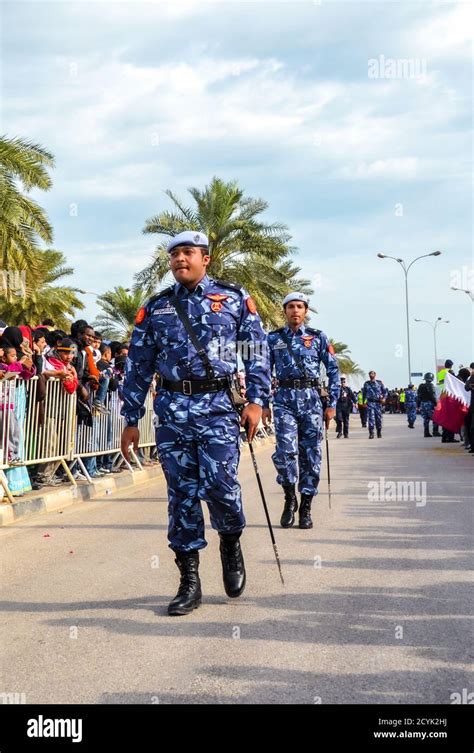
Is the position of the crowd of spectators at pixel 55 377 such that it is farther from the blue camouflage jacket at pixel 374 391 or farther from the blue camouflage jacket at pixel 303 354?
the blue camouflage jacket at pixel 374 391

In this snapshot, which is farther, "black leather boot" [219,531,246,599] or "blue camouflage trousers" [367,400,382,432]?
"blue camouflage trousers" [367,400,382,432]

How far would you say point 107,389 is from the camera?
1245 centimetres

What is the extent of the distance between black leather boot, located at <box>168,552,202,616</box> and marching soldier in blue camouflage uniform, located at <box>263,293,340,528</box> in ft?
9.74

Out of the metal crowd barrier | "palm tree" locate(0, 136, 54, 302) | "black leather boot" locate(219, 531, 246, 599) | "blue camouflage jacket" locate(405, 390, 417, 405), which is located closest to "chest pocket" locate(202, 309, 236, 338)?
"black leather boot" locate(219, 531, 246, 599)

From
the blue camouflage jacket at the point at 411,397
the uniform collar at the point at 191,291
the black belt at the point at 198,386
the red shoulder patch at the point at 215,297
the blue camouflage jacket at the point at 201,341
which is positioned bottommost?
the blue camouflage jacket at the point at 411,397

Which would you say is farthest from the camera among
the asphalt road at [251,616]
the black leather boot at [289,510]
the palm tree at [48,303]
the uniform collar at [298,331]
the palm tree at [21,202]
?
the palm tree at [48,303]

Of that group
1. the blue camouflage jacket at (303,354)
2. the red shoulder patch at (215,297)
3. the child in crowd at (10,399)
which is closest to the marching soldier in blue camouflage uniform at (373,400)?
the child in crowd at (10,399)

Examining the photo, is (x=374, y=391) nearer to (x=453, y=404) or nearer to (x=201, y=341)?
(x=453, y=404)

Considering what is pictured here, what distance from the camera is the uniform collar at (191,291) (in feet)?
16.4

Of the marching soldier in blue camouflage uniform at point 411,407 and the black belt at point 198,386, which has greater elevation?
the black belt at point 198,386

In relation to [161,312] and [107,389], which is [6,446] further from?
[161,312]

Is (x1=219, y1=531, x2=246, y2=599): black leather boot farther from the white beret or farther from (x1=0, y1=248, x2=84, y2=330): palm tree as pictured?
(x1=0, y1=248, x2=84, y2=330): palm tree

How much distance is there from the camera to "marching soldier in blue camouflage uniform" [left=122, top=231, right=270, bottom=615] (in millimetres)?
4914
